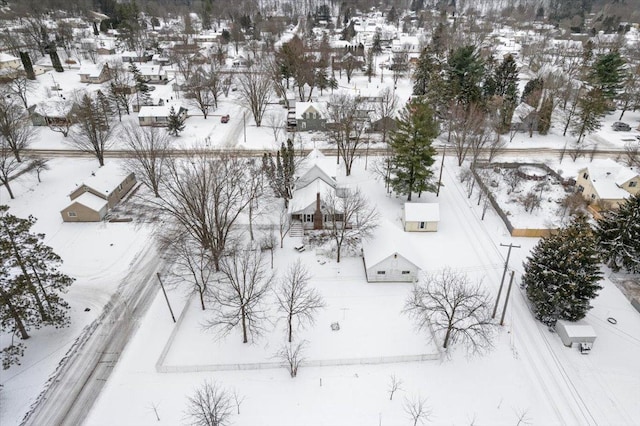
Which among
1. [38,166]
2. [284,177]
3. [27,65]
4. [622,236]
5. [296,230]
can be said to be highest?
[27,65]

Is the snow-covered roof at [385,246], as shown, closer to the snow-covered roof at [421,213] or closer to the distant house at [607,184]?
the snow-covered roof at [421,213]

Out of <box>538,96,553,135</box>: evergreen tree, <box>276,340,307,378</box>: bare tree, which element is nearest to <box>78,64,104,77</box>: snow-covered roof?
<box>276,340,307,378</box>: bare tree

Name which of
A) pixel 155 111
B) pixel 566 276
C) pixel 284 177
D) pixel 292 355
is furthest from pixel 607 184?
pixel 155 111

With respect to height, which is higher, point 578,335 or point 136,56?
point 136,56

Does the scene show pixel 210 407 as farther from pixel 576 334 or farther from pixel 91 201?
pixel 91 201

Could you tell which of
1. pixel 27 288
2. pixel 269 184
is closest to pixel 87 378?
pixel 27 288
